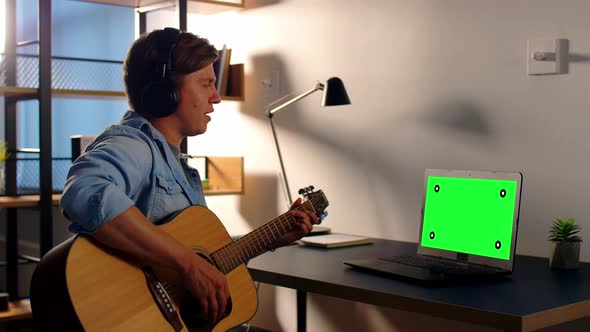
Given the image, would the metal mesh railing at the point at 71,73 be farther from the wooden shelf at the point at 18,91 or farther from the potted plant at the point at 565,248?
the potted plant at the point at 565,248

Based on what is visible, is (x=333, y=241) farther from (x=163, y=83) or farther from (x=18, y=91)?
(x=18, y=91)

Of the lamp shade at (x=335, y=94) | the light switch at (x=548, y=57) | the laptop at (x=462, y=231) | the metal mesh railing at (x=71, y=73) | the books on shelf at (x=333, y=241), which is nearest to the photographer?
the laptop at (x=462, y=231)

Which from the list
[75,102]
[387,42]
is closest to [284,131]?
[387,42]

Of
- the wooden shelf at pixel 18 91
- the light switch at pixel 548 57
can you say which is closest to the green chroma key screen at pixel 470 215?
the light switch at pixel 548 57

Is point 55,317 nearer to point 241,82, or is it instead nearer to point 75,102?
point 241,82

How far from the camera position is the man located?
1561mm

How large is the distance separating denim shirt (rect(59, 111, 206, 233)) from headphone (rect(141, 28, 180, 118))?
0.05 metres

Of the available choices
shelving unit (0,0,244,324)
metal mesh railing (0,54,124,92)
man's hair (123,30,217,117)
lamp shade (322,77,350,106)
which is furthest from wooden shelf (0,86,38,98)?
man's hair (123,30,217,117)

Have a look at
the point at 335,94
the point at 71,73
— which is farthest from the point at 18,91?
the point at 335,94

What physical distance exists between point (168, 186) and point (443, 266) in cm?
86

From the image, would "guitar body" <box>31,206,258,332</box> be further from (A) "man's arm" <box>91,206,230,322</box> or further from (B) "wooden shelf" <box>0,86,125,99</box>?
(B) "wooden shelf" <box>0,86,125,99</box>

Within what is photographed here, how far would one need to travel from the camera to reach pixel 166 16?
4008 millimetres

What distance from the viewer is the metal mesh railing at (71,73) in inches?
127

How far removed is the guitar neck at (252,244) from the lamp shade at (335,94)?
859 millimetres
